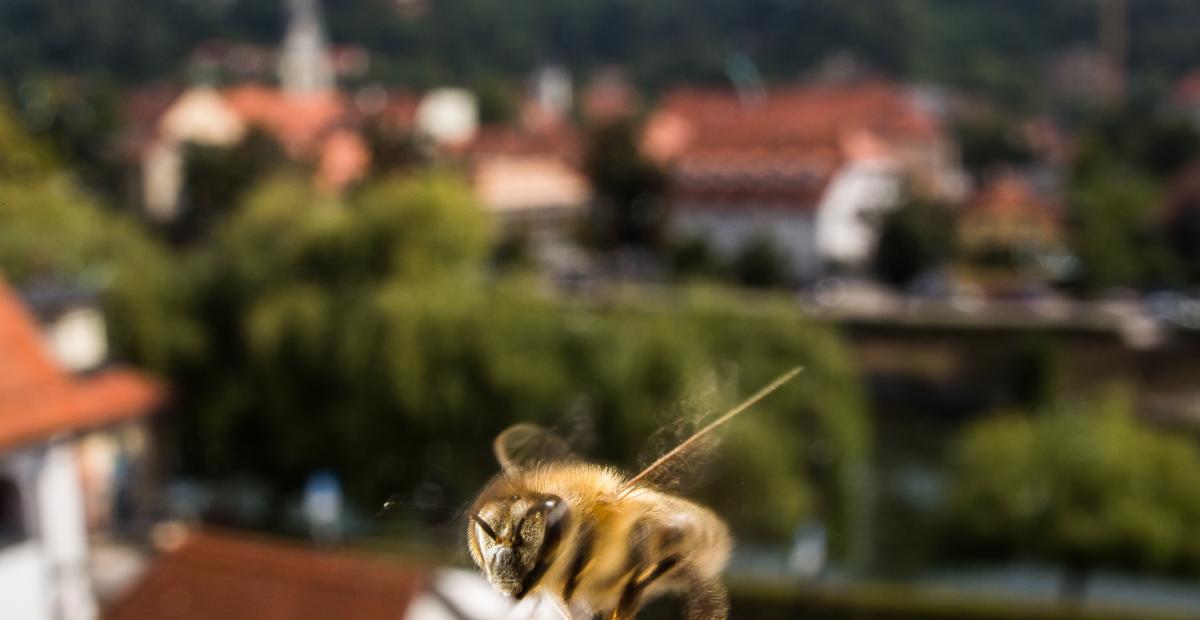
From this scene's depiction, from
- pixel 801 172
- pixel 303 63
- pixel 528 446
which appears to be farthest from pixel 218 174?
pixel 528 446

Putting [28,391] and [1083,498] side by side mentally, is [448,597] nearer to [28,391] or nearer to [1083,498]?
[28,391]

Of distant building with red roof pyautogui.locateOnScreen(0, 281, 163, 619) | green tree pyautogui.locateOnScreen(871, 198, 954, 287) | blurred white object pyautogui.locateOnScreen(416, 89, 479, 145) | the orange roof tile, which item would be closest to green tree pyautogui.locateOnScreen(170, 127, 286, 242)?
the orange roof tile

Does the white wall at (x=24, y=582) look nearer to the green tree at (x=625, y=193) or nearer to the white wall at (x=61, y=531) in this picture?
the white wall at (x=61, y=531)

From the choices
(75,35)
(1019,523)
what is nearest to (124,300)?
(1019,523)

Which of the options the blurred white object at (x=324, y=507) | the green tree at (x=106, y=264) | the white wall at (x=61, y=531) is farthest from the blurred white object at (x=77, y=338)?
the white wall at (x=61, y=531)

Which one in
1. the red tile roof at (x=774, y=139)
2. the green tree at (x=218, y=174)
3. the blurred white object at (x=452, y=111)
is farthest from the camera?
the blurred white object at (x=452, y=111)

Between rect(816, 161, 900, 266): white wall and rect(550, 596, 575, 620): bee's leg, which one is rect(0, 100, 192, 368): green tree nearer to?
rect(550, 596, 575, 620): bee's leg

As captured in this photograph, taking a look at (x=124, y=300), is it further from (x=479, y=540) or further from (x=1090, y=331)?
(x=1090, y=331)
